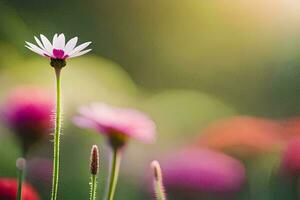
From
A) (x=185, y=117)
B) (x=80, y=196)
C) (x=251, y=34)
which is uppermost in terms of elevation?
(x=251, y=34)

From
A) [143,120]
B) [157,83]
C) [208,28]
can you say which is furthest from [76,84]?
[143,120]

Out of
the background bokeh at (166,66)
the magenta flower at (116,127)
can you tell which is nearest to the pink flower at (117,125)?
the magenta flower at (116,127)

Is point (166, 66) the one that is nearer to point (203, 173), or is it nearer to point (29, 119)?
point (203, 173)

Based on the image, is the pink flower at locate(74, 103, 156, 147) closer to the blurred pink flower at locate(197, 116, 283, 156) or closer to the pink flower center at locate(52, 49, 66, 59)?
the pink flower center at locate(52, 49, 66, 59)

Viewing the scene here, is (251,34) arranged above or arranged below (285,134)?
above

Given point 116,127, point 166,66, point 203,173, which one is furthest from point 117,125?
point 166,66

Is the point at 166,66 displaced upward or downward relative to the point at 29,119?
upward

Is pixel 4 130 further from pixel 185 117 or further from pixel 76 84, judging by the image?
pixel 185 117

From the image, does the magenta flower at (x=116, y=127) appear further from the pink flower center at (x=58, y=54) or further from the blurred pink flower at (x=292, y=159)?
the blurred pink flower at (x=292, y=159)
